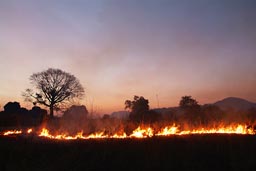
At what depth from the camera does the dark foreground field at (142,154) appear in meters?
8.40

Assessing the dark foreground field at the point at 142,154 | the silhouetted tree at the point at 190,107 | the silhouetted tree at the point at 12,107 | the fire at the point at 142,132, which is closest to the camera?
the dark foreground field at the point at 142,154

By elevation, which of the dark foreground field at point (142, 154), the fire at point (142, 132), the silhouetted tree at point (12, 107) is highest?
the silhouetted tree at point (12, 107)

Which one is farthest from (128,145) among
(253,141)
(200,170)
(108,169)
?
(253,141)

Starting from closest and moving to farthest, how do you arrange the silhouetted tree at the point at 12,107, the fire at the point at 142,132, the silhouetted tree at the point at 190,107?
the fire at the point at 142,132, the silhouetted tree at the point at 190,107, the silhouetted tree at the point at 12,107

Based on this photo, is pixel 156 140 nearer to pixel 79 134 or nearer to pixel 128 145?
pixel 128 145

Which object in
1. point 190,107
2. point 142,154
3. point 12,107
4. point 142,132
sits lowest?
point 142,154

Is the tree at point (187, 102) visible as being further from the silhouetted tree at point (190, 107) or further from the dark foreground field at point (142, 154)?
the dark foreground field at point (142, 154)

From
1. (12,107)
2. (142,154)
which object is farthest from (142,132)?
(12,107)

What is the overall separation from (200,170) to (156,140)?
2.48 m

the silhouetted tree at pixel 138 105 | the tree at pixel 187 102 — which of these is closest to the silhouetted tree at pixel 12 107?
the silhouetted tree at pixel 138 105

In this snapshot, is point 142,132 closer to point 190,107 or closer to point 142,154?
point 142,154

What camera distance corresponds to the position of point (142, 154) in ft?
30.3

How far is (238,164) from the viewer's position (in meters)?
8.15

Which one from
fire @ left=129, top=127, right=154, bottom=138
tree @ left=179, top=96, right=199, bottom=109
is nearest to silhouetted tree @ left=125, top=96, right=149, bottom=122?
tree @ left=179, top=96, right=199, bottom=109
